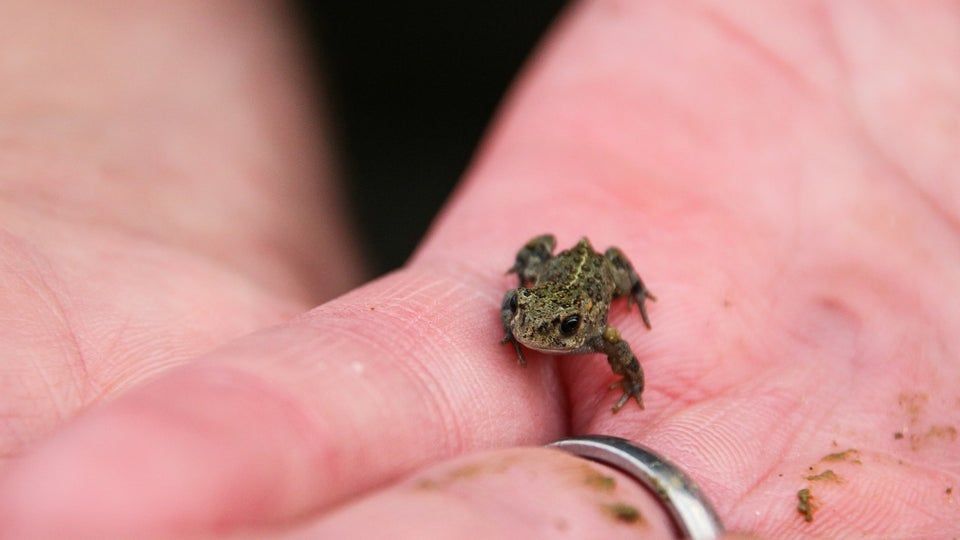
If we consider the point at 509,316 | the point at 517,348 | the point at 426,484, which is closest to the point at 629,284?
the point at 509,316

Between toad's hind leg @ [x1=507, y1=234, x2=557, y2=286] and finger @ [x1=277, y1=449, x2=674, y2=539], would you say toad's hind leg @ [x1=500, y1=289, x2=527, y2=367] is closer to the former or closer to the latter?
toad's hind leg @ [x1=507, y1=234, x2=557, y2=286]

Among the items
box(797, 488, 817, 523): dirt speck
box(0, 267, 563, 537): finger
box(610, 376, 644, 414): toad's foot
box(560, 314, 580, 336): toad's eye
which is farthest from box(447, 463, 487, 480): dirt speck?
box(797, 488, 817, 523): dirt speck

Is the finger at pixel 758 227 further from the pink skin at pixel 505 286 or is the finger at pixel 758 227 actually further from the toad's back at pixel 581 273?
the toad's back at pixel 581 273

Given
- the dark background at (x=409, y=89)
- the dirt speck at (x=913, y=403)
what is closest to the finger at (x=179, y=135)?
the dark background at (x=409, y=89)

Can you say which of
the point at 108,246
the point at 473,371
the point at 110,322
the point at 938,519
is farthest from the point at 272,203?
the point at 938,519

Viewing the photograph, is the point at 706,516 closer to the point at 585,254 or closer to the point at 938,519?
the point at 938,519
